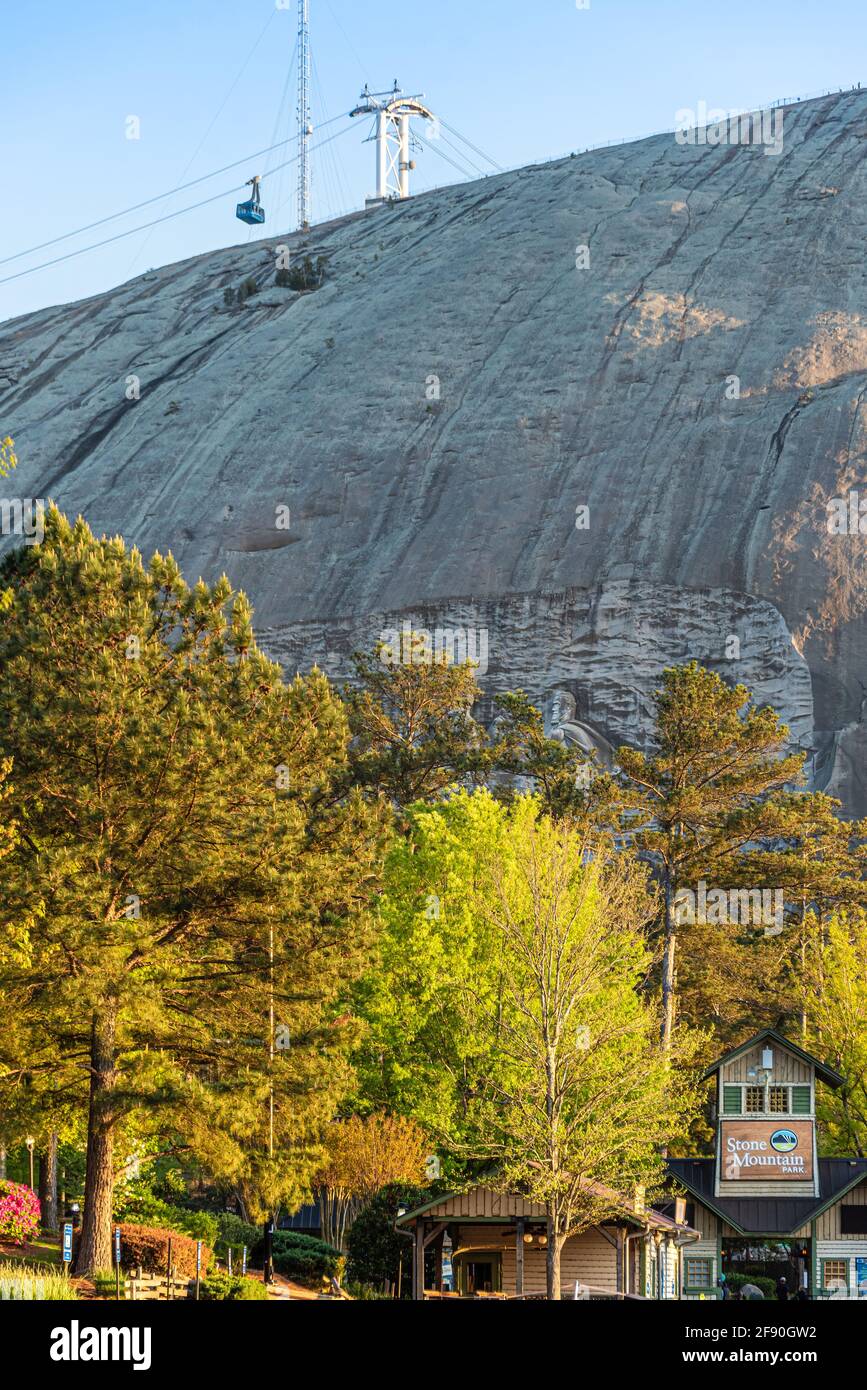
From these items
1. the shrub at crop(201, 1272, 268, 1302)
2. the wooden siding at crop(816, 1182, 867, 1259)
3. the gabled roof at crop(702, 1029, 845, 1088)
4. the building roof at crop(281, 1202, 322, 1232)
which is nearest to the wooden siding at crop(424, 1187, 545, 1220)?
the shrub at crop(201, 1272, 268, 1302)

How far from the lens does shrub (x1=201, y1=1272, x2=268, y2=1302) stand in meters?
25.0

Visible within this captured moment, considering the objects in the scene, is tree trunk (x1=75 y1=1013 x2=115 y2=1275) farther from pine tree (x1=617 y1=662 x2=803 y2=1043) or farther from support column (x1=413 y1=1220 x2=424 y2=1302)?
pine tree (x1=617 y1=662 x2=803 y2=1043)

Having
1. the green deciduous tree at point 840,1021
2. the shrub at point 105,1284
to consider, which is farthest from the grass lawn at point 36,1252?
the green deciduous tree at point 840,1021

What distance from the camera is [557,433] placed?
64.9m

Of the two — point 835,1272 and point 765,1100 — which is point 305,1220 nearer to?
point 835,1272

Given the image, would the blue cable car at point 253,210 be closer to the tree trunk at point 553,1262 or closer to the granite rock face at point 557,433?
the granite rock face at point 557,433

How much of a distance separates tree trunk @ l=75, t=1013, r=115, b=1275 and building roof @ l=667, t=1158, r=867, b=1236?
584 inches

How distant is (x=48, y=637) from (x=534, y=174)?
6825 cm

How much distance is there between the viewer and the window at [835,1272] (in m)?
35.2

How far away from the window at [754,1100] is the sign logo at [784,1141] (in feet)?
1.93

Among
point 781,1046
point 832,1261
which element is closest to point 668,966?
point 781,1046
